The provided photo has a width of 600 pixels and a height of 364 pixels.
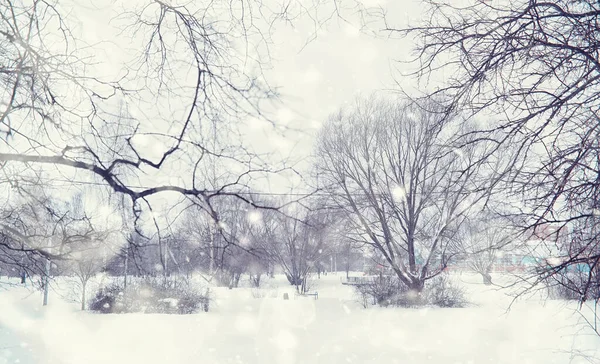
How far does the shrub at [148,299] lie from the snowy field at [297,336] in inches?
37.3

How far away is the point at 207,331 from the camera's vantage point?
38.1 feet

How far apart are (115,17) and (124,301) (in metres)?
16.2

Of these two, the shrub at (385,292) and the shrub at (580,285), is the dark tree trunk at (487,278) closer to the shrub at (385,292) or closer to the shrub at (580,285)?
the shrub at (580,285)

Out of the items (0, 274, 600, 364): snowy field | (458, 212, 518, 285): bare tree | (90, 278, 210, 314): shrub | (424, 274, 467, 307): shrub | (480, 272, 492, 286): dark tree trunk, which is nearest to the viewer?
(458, 212, 518, 285): bare tree

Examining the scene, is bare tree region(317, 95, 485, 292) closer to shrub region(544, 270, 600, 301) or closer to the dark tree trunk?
the dark tree trunk

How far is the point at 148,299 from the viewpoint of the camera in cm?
1633

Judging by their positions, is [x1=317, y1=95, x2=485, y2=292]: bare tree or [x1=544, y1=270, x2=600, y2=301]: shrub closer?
[x1=544, y1=270, x2=600, y2=301]: shrub

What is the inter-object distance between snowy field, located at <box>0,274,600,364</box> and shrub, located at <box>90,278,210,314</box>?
0.95 metres

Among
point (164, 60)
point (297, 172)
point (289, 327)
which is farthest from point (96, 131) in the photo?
point (289, 327)

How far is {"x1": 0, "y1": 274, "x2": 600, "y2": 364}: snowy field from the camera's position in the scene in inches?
330

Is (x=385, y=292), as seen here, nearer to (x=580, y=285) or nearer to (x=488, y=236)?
(x=488, y=236)

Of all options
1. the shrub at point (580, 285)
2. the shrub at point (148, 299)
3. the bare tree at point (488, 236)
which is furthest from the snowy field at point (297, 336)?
the bare tree at point (488, 236)

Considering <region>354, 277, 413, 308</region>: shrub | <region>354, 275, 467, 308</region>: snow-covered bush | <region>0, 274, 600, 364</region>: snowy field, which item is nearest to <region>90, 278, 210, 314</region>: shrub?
<region>0, 274, 600, 364</region>: snowy field

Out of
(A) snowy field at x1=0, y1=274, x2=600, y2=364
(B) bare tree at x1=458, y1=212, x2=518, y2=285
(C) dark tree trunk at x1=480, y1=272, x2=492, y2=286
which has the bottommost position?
(A) snowy field at x1=0, y1=274, x2=600, y2=364
